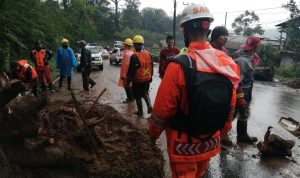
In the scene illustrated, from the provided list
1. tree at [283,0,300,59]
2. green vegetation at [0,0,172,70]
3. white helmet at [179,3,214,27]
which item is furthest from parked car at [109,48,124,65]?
white helmet at [179,3,214,27]

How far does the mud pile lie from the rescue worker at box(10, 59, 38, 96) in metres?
3.37

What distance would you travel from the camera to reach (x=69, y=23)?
37250 mm

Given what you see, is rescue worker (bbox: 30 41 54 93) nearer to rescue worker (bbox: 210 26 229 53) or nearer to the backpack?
rescue worker (bbox: 210 26 229 53)

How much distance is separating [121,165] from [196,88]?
7.89 ft

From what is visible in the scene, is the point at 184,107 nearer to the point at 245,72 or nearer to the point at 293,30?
the point at 245,72

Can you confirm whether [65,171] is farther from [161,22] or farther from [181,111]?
[161,22]

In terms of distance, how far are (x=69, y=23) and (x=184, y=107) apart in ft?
120

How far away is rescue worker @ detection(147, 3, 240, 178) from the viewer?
2551 mm

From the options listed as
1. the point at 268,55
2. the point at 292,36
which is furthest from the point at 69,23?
the point at 292,36

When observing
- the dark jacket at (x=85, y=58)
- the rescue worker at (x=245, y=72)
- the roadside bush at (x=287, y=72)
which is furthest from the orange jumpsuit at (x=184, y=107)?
the roadside bush at (x=287, y=72)

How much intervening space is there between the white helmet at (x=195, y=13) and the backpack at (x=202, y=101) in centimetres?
36

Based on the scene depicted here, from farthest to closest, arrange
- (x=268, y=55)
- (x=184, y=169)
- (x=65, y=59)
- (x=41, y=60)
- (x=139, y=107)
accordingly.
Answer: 1. (x=268, y=55)
2. (x=65, y=59)
3. (x=41, y=60)
4. (x=139, y=107)
5. (x=184, y=169)

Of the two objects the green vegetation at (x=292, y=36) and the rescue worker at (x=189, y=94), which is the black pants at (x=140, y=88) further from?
the green vegetation at (x=292, y=36)

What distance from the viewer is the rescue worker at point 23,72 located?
7807 mm
